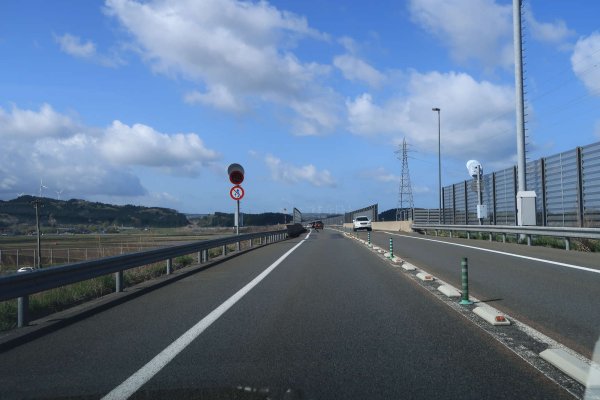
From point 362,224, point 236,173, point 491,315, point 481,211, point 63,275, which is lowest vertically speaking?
point 491,315

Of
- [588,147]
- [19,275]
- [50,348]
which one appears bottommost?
[50,348]

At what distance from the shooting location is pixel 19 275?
8.76 m

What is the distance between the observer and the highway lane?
8.47 m

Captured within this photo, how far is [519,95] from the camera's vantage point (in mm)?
31656

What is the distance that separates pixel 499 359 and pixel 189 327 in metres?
4.53

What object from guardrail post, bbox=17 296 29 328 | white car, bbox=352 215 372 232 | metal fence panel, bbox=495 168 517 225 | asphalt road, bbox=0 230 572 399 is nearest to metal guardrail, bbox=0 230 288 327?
guardrail post, bbox=17 296 29 328

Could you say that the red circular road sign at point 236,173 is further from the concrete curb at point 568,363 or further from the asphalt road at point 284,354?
the concrete curb at point 568,363

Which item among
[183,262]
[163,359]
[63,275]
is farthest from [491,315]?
[183,262]

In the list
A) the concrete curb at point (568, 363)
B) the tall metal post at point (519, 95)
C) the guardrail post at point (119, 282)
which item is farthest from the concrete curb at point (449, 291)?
the tall metal post at point (519, 95)

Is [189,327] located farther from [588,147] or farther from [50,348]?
[588,147]

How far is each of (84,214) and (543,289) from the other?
29.9 m

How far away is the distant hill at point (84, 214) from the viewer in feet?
103

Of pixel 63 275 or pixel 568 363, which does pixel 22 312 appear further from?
pixel 568 363

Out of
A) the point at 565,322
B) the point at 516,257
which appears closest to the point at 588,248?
the point at 516,257
